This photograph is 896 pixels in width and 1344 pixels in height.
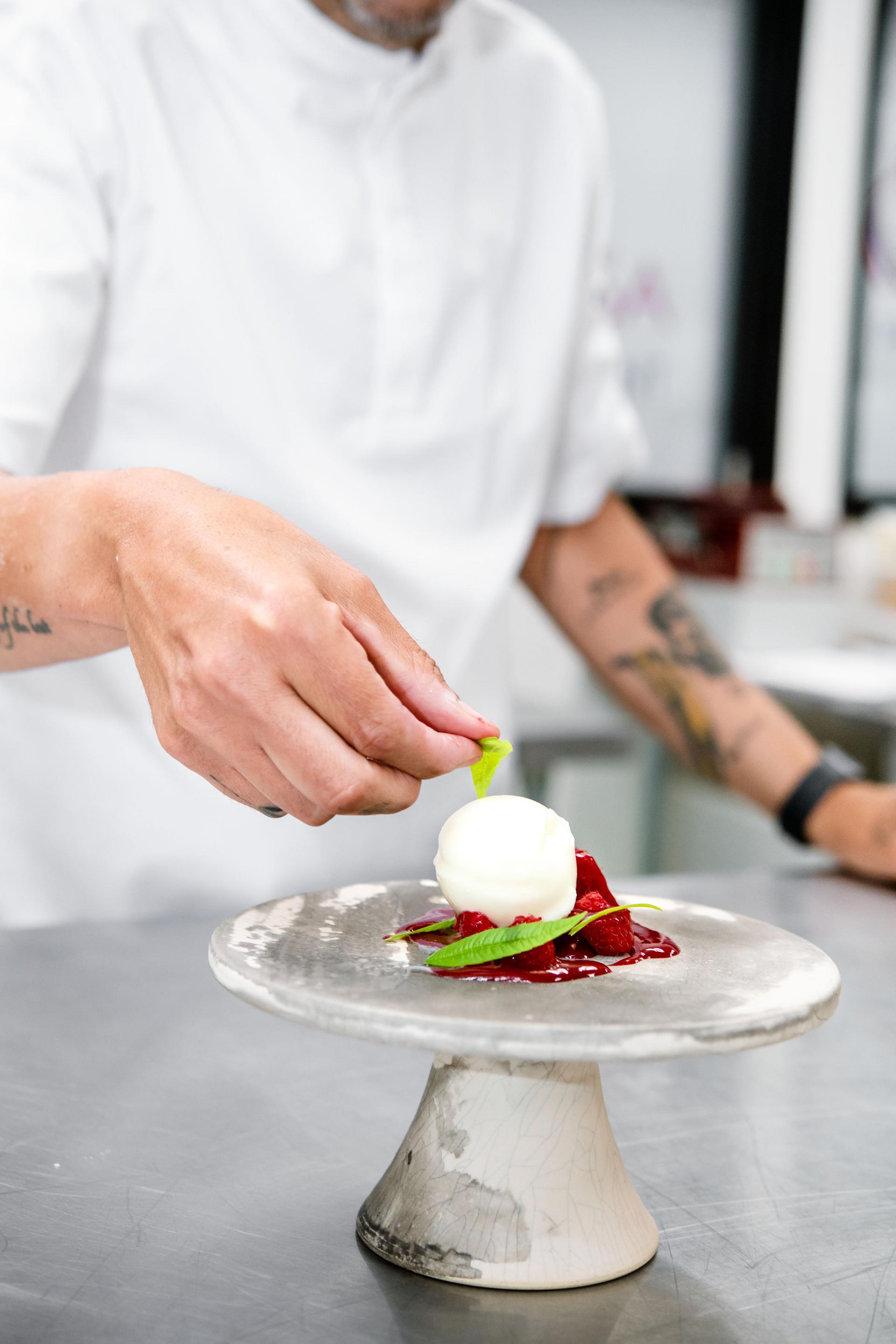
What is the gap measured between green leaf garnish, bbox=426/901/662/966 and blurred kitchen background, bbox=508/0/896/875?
2.91 m

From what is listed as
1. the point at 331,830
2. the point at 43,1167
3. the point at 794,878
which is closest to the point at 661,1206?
the point at 43,1167

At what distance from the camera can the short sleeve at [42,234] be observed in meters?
1.25

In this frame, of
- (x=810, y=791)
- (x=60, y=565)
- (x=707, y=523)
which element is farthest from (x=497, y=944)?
(x=707, y=523)

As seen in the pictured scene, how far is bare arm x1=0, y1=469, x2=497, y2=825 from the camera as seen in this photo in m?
0.78

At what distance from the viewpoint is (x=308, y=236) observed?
4.78ft

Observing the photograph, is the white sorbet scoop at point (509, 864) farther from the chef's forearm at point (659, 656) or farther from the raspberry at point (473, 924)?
the chef's forearm at point (659, 656)

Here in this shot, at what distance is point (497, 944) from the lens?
78 centimetres

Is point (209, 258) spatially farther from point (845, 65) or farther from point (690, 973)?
point (845, 65)

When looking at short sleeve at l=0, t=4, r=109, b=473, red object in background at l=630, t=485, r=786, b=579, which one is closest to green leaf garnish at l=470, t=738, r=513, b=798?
short sleeve at l=0, t=4, r=109, b=473

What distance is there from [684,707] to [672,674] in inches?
1.8

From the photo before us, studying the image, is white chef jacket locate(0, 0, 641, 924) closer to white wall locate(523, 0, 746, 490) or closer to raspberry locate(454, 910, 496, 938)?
raspberry locate(454, 910, 496, 938)

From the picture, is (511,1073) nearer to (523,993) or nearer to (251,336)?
(523,993)

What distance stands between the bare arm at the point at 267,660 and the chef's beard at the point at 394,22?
29.8 inches

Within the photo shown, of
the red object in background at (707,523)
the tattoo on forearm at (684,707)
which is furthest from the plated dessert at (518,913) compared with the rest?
the red object in background at (707,523)
